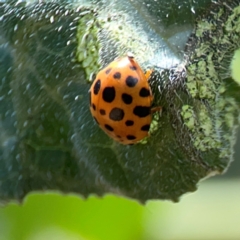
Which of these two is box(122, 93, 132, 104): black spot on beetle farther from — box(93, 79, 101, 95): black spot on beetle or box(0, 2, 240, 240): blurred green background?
box(0, 2, 240, 240): blurred green background

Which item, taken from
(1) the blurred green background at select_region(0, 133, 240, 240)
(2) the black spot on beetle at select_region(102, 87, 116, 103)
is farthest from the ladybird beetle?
(1) the blurred green background at select_region(0, 133, 240, 240)

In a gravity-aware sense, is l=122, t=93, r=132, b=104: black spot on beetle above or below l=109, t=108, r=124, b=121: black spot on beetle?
above

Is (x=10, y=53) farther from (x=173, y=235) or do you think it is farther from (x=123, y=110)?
(x=173, y=235)

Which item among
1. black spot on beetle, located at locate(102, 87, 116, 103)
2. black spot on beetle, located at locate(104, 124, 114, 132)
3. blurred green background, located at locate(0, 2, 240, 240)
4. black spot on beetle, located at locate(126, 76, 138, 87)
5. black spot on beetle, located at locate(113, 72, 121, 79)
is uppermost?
black spot on beetle, located at locate(113, 72, 121, 79)

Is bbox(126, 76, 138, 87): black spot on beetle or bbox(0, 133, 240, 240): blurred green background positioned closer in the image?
bbox(126, 76, 138, 87): black spot on beetle

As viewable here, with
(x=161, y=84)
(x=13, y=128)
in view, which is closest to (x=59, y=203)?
(x=13, y=128)

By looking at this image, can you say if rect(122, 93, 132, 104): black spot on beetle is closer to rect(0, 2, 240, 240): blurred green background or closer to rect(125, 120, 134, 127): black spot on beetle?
rect(125, 120, 134, 127): black spot on beetle

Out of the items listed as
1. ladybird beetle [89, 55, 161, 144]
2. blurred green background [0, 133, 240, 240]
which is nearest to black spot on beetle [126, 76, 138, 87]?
ladybird beetle [89, 55, 161, 144]
